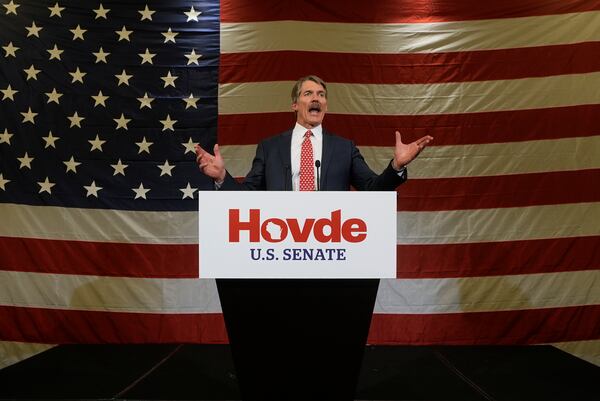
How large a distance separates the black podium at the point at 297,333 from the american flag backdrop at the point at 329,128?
1.75 m

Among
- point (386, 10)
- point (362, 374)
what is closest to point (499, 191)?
point (386, 10)

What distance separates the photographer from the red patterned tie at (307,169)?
1.97 m

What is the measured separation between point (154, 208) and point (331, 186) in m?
1.76

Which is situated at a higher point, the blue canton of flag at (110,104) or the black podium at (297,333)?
the blue canton of flag at (110,104)

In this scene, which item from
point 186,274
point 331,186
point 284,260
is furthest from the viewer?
point 186,274

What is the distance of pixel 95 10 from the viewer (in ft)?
11.4

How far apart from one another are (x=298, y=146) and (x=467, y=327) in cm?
203

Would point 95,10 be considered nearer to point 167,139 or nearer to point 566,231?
point 167,139

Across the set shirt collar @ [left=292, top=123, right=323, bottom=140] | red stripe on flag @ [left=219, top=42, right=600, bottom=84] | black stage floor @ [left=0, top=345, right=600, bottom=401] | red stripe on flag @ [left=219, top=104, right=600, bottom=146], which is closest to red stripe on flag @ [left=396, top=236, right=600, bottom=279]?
black stage floor @ [left=0, top=345, right=600, bottom=401]

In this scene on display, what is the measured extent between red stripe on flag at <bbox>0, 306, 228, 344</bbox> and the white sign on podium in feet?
6.60

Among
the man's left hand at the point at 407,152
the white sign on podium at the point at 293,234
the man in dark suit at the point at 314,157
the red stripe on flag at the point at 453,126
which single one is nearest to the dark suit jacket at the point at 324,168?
the man in dark suit at the point at 314,157

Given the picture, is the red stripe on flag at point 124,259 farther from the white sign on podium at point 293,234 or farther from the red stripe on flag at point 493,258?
the white sign on podium at point 293,234

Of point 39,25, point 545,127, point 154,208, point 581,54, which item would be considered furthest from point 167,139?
point 581,54

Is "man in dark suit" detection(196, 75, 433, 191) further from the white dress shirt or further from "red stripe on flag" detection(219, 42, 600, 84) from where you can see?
"red stripe on flag" detection(219, 42, 600, 84)
